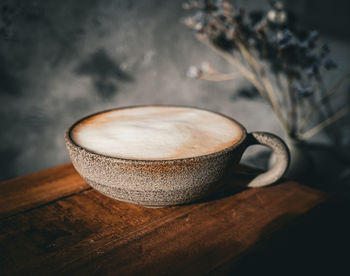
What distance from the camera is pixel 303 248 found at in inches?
23.7

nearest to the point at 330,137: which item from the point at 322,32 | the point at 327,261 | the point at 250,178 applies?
the point at 322,32

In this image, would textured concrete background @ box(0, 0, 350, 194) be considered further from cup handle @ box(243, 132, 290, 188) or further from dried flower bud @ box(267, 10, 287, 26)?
cup handle @ box(243, 132, 290, 188)

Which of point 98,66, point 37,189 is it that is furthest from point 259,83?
point 37,189

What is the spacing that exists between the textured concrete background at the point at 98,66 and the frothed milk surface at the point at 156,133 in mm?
923

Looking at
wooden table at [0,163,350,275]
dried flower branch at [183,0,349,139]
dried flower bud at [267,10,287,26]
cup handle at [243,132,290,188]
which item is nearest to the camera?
wooden table at [0,163,350,275]

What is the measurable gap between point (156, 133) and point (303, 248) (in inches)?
15.2

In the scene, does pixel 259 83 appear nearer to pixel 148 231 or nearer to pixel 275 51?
pixel 275 51

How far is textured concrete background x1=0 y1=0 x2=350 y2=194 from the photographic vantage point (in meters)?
1.52

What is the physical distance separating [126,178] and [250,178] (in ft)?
1.25

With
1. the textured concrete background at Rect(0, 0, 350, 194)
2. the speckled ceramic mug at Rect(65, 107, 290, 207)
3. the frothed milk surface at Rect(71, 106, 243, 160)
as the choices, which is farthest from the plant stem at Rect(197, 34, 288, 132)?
the speckled ceramic mug at Rect(65, 107, 290, 207)

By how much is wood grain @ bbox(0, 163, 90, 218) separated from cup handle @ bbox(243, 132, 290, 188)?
0.43 m

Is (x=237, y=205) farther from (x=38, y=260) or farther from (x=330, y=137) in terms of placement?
(x=330, y=137)

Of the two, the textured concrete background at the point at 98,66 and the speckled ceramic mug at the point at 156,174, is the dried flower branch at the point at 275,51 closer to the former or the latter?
the textured concrete background at the point at 98,66

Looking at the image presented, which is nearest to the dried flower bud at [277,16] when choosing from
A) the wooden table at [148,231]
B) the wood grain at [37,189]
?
the wooden table at [148,231]
